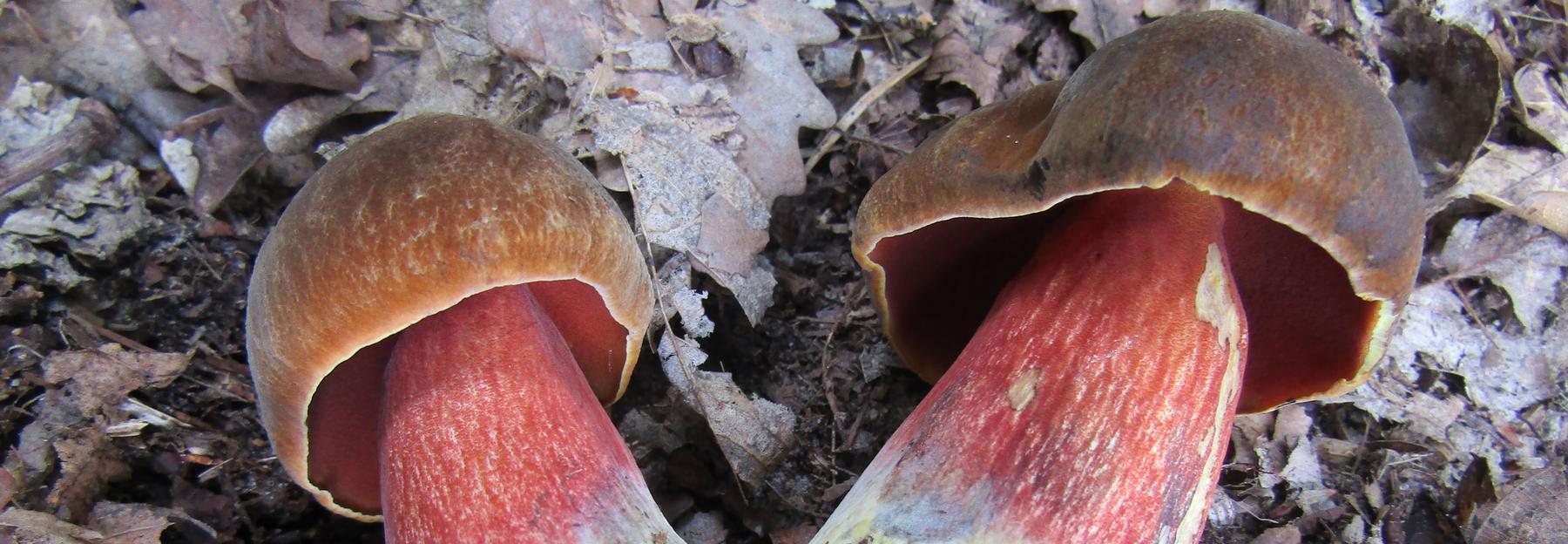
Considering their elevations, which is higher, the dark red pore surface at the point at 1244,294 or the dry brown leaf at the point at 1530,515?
the dark red pore surface at the point at 1244,294

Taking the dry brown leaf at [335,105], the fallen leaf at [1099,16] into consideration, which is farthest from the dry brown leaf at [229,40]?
the fallen leaf at [1099,16]

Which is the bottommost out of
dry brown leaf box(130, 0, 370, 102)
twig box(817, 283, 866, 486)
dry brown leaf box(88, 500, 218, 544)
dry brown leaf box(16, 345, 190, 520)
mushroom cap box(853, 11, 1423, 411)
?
twig box(817, 283, 866, 486)

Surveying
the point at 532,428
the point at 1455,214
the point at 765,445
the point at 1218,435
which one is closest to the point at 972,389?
the point at 1218,435

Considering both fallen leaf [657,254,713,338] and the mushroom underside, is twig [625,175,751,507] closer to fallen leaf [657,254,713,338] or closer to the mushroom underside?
fallen leaf [657,254,713,338]

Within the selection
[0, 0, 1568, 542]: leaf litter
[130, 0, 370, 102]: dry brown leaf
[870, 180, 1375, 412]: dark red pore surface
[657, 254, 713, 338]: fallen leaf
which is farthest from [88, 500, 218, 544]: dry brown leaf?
[870, 180, 1375, 412]: dark red pore surface

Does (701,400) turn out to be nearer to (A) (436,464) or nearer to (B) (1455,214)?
(A) (436,464)

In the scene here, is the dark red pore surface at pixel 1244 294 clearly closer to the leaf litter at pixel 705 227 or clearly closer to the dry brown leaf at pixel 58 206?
the leaf litter at pixel 705 227
